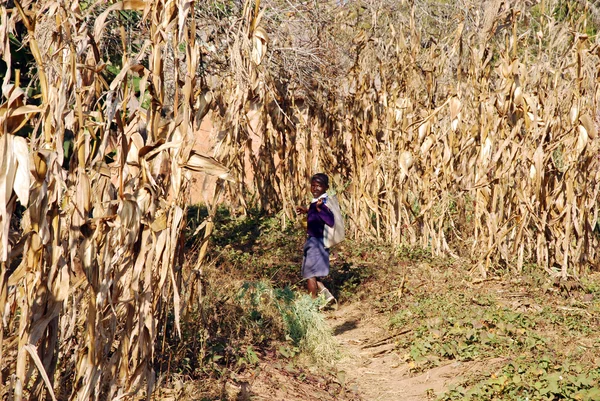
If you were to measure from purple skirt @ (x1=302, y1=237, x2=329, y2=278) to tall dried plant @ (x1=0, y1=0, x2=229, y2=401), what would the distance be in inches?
127

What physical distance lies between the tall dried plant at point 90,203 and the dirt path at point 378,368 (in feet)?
7.07

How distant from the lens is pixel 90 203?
2801 mm

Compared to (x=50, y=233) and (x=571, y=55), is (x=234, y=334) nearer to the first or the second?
(x=50, y=233)

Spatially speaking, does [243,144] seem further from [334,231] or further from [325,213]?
[334,231]

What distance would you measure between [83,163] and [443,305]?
13.4 feet

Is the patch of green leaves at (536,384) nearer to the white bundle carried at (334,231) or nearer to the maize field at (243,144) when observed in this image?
the maize field at (243,144)

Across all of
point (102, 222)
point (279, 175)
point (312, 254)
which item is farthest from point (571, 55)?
point (102, 222)

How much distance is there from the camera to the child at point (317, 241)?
21.7ft

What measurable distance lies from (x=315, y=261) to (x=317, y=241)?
7.3 inches

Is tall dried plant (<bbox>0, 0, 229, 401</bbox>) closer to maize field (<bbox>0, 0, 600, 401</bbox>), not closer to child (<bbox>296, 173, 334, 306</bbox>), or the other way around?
maize field (<bbox>0, 0, 600, 401</bbox>)

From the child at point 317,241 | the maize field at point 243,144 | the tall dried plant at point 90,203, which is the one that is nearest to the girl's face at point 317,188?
the child at point 317,241

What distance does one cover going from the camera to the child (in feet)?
21.7

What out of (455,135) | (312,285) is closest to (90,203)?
(312,285)

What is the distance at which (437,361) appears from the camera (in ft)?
17.1
